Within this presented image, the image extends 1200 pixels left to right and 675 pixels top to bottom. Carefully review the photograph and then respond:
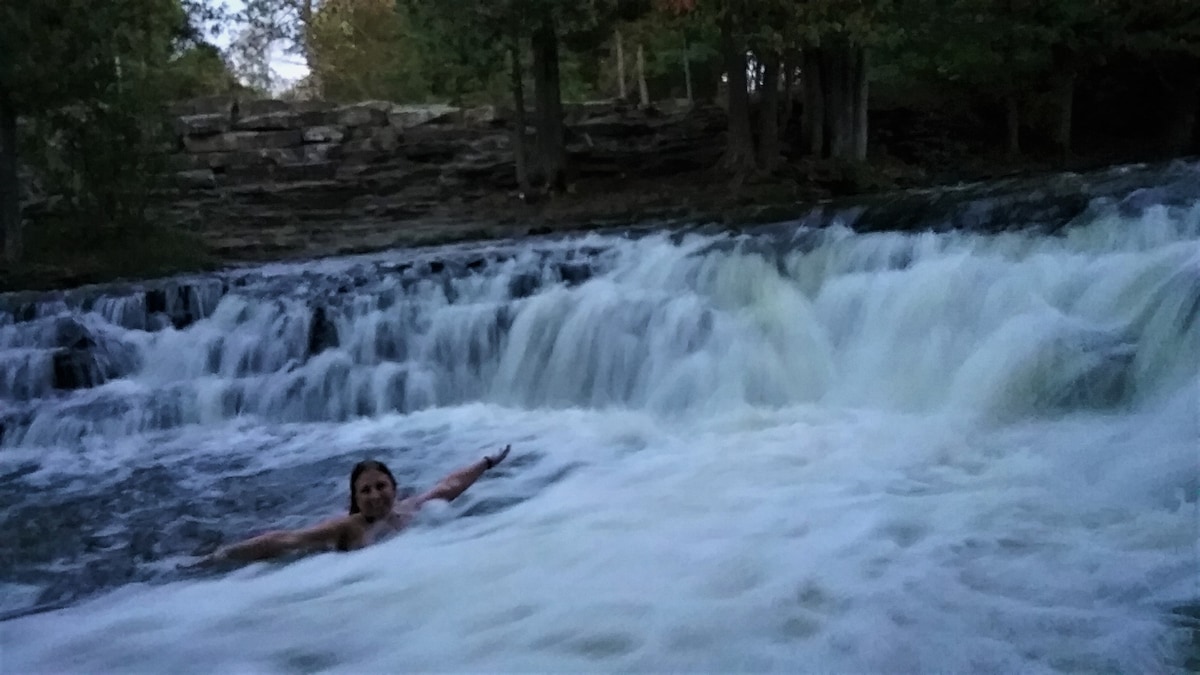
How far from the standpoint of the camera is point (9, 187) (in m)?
15.2

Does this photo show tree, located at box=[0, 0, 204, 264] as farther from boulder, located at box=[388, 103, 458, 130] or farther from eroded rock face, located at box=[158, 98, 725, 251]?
boulder, located at box=[388, 103, 458, 130]

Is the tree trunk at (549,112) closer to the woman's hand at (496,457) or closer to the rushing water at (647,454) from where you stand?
the rushing water at (647,454)

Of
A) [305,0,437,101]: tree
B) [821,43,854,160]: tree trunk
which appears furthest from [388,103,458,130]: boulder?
[305,0,437,101]: tree

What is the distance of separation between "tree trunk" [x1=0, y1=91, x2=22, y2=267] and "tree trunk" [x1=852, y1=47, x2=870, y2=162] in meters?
12.3

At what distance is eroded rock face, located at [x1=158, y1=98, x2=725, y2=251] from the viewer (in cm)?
2200

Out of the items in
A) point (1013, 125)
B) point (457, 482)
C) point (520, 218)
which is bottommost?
point (457, 482)

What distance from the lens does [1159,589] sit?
13.6ft

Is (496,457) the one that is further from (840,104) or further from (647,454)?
(840,104)

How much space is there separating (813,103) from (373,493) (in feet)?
53.5

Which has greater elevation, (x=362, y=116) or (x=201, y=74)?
(x=201, y=74)

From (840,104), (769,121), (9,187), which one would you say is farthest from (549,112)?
(9,187)

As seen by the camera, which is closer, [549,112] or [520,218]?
[520,218]

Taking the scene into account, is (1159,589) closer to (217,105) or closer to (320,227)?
(320,227)

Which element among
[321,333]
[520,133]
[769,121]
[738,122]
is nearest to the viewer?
[321,333]
